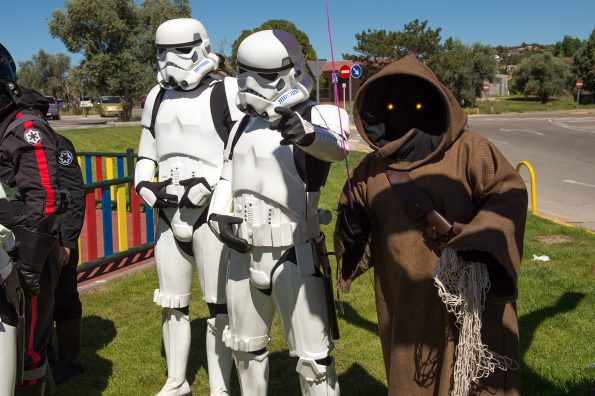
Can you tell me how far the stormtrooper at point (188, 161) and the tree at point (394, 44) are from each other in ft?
136

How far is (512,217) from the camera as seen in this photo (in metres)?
2.46

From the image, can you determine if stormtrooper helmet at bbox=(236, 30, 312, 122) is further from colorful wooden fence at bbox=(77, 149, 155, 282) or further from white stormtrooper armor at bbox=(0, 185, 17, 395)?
colorful wooden fence at bbox=(77, 149, 155, 282)

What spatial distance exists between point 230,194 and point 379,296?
36.2 inches

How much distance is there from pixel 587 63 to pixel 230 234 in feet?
180

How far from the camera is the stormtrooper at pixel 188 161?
377 cm

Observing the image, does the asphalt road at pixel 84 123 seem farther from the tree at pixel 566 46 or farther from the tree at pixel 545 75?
the tree at pixel 566 46

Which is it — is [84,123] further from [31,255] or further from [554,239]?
[31,255]

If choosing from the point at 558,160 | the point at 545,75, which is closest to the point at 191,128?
the point at 558,160

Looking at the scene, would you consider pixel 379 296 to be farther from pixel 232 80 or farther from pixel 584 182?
pixel 584 182

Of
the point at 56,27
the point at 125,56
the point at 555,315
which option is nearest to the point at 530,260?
the point at 555,315

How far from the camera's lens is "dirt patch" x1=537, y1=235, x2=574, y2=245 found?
7.79 m

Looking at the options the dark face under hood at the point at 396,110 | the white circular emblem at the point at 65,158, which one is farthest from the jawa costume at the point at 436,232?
the white circular emblem at the point at 65,158

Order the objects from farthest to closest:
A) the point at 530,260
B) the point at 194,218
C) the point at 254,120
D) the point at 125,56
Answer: the point at 125,56 → the point at 530,260 → the point at 194,218 → the point at 254,120

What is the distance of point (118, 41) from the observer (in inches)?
1321
